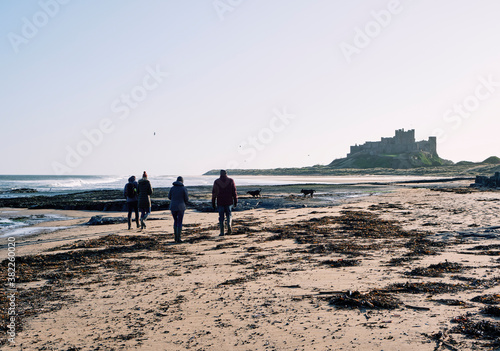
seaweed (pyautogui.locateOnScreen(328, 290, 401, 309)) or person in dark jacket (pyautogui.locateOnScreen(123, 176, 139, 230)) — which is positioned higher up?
person in dark jacket (pyautogui.locateOnScreen(123, 176, 139, 230))

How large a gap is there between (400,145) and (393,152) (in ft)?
12.8

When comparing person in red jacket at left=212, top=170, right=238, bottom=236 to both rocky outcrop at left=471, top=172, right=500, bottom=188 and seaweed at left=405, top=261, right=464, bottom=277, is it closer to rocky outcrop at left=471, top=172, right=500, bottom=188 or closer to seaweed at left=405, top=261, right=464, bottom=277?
seaweed at left=405, top=261, right=464, bottom=277

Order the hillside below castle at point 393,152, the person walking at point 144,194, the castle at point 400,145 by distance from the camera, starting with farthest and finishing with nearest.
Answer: the castle at point 400,145 → the hillside below castle at point 393,152 → the person walking at point 144,194

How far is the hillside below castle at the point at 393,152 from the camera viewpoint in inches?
5794

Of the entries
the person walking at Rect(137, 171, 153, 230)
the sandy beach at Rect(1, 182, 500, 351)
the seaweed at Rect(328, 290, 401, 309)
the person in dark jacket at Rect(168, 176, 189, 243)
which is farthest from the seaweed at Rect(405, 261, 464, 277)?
the person walking at Rect(137, 171, 153, 230)

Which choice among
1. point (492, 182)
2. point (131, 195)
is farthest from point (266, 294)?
point (492, 182)

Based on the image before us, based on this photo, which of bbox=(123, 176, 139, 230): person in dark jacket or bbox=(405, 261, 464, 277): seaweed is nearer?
bbox=(405, 261, 464, 277): seaweed

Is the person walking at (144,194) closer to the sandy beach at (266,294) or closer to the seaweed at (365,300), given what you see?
the sandy beach at (266,294)

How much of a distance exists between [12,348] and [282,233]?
8.63 meters

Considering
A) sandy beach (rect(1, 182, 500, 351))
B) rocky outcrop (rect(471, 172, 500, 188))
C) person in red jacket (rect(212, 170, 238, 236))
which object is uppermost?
person in red jacket (rect(212, 170, 238, 236))

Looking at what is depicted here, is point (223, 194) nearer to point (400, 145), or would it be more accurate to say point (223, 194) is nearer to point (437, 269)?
point (437, 269)

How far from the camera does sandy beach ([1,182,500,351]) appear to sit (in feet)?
13.7

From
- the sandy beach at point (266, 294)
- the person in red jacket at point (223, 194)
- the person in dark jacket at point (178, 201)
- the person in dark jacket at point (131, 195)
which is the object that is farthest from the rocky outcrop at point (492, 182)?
the person in dark jacket at point (178, 201)

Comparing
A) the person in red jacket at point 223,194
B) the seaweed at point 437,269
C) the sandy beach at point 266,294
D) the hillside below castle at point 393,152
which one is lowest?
the sandy beach at point 266,294
